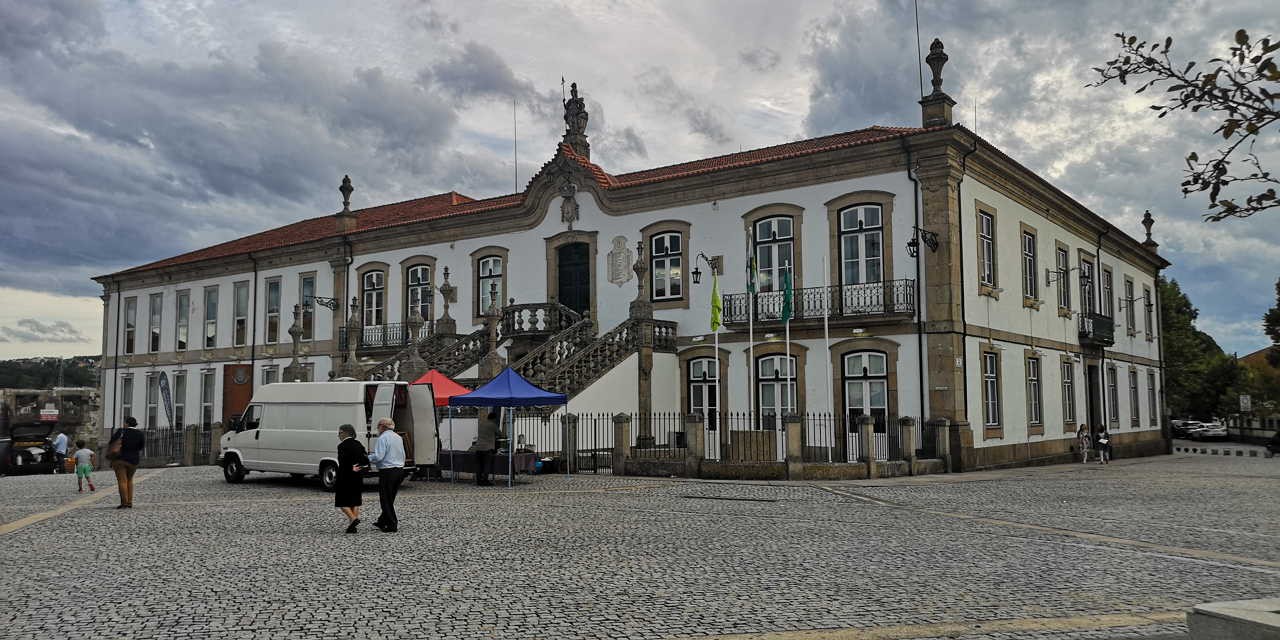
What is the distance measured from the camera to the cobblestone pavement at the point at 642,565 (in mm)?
7098

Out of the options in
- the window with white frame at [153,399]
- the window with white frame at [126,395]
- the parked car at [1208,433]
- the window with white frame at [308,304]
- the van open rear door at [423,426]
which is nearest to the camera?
the van open rear door at [423,426]

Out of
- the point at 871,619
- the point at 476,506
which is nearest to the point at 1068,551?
the point at 871,619

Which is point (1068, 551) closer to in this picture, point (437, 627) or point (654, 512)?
point (654, 512)

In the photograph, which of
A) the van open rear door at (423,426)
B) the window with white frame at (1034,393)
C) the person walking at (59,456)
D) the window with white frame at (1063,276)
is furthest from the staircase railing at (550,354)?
the person walking at (59,456)

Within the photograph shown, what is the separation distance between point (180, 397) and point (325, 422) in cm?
2375

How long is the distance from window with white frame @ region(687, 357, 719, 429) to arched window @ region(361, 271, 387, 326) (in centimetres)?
1231

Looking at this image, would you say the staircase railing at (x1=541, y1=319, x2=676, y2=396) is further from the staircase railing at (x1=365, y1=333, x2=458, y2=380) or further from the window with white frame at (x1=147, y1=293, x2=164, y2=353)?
the window with white frame at (x1=147, y1=293, x2=164, y2=353)

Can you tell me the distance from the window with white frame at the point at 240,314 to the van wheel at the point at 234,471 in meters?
18.0

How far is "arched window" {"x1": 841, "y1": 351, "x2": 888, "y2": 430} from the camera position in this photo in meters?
23.2

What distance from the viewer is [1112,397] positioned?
3222 cm

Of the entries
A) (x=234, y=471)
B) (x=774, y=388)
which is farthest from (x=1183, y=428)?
(x=234, y=471)

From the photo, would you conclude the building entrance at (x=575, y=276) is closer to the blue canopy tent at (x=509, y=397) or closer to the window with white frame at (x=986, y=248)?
the blue canopy tent at (x=509, y=397)

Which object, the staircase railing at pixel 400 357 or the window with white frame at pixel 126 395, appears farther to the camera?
the window with white frame at pixel 126 395

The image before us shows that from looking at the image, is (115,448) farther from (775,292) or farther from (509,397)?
(775,292)
